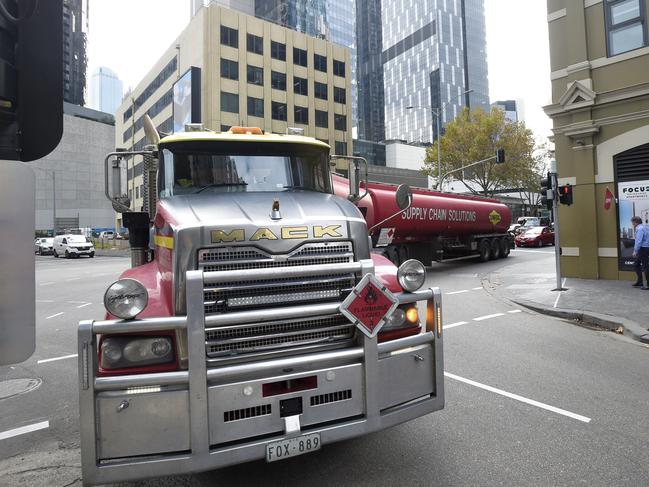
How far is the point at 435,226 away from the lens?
17.9 metres

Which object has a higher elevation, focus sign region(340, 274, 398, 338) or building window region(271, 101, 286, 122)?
building window region(271, 101, 286, 122)

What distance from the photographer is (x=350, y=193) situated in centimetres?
570

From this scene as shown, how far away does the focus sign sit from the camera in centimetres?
303

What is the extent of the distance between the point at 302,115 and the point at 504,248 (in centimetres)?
3599

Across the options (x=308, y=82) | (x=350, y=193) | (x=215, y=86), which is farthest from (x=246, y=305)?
(x=308, y=82)

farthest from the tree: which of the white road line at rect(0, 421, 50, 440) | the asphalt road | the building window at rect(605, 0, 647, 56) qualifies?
the white road line at rect(0, 421, 50, 440)

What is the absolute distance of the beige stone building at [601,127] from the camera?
1260 centimetres

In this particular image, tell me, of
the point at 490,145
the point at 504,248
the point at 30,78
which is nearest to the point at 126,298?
the point at 30,78

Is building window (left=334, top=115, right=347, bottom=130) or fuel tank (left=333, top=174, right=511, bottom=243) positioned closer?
fuel tank (left=333, top=174, right=511, bottom=243)

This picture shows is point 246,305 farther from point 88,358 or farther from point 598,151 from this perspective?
point 598,151

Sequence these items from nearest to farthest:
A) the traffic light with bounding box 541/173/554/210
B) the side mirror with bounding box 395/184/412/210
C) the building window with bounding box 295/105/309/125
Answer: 1. the side mirror with bounding box 395/184/412/210
2. the traffic light with bounding box 541/173/554/210
3. the building window with bounding box 295/105/309/125

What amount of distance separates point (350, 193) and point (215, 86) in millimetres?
44835

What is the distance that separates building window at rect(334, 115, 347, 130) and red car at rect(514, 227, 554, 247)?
30808 millimetres

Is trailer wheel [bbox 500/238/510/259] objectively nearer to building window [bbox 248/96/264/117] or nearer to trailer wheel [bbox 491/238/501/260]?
trailer wheel [bbox 491/238/501/260]
